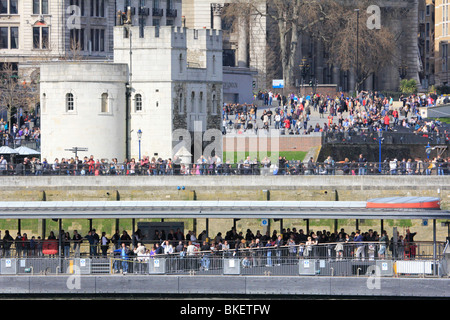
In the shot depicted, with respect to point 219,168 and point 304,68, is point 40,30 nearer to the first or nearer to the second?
point 304,68

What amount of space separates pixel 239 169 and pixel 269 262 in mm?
25623

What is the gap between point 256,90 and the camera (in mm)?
137250

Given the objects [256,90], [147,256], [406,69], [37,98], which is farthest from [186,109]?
[406,69]

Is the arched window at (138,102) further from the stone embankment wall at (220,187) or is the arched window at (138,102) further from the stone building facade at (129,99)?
the stone embankment wall at (220,187)

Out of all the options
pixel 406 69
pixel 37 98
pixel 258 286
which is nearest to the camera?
pixel 258 286

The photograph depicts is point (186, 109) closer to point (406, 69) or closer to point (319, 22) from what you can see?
point (319, 22)

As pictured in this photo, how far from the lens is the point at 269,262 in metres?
53.9

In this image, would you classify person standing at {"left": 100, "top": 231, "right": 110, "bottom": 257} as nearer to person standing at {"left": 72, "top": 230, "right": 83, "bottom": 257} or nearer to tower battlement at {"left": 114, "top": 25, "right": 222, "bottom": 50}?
person standing at {"left": 72, "top": 230, "right": 83, "bottom": 257}

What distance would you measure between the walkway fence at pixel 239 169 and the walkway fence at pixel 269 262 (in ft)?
78.2

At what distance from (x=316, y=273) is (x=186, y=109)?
36.9 metres

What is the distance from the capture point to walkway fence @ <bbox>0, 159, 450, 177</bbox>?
78.5 meters

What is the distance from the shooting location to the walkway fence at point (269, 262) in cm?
5331

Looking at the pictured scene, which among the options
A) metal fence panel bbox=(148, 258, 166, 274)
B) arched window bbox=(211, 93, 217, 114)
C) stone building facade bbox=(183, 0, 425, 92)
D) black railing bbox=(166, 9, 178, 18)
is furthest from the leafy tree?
metal fence panel bbox=(148, 258, 166, 274)

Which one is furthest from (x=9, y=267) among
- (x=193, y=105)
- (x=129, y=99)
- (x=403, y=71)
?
(x=403, y=71)
